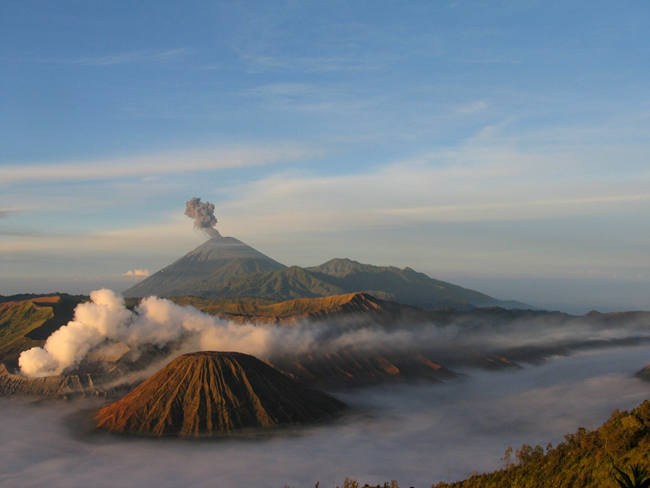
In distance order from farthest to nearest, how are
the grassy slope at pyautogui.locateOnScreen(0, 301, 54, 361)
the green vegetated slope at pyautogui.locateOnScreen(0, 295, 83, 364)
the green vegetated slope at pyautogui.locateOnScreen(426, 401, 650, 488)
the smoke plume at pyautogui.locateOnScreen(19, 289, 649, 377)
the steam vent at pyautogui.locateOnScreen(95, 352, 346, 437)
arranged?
1. the green vegetated slope at pyautogui.locateOnScreen(0, 295, 83, 364)
2. the grassy slope at pyautogui.locateOnScreen(0, 301, 54, 361)
3. the smoke plume at pyautogui.locateOnScreen(19, 289, 649, 377)
4. the steam vent at pyautogui.locateOnScreen(95, 352, 346, 437)
5. the green vegetated slope at pyautogui.locateOnScreen(426, 401, 650, 488)

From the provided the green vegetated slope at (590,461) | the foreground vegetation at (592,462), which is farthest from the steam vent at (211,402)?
the green vegetated slope at (590,461)

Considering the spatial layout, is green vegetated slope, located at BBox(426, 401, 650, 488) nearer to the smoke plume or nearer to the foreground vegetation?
the foreground vegetation

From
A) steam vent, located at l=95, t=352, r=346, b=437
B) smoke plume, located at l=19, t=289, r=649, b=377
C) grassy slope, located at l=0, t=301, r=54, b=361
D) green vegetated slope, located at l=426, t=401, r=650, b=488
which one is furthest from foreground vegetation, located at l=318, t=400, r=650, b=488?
grassy slope, located at l=0, t=301, r=54, b=361

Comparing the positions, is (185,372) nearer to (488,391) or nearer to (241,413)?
(241,413)

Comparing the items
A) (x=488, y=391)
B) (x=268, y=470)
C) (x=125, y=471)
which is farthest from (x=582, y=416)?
(x=125, y=471)

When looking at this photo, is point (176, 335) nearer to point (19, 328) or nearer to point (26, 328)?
point (26, 328)

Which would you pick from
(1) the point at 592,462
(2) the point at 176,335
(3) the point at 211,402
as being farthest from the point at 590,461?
(2) the point at 176,335

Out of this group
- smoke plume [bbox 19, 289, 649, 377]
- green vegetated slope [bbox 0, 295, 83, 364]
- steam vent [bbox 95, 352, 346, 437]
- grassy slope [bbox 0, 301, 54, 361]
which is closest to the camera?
steam vent [bbox 95, 352, 346, 437]
